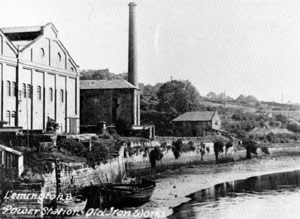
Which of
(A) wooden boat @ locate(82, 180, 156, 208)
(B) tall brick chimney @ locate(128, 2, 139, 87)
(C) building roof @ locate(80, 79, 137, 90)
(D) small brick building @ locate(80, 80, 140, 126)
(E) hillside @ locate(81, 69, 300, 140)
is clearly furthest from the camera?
(E) hillside @ locate(81, 69, 300, 140)

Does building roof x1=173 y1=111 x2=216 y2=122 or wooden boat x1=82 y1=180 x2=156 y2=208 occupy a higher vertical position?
building roof x1=173 y1=111 x2=216 y2=122

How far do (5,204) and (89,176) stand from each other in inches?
345

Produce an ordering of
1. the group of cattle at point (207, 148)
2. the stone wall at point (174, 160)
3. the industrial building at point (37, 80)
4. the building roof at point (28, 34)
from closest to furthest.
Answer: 1. the industrial building at point (37, 80)
2. the stone wall at point (174, 160)
3. the building roof at point (28, 34)
4. the group of cattle at point (207, 148)

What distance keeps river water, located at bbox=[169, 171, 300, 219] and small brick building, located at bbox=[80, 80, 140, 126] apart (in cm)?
2148

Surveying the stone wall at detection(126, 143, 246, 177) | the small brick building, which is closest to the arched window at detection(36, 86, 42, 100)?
the stone wall at detection(126, 143, 246, 177)

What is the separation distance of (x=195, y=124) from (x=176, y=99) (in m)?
12.7

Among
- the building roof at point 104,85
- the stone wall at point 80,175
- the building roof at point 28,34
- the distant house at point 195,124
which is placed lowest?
the stone wall at point 80,175

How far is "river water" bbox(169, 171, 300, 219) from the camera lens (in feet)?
83.7

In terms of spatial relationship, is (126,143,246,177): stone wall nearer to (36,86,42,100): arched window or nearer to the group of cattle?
the group of cattle

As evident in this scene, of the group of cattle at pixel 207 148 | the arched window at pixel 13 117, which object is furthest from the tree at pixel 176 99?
the arched window at pixel 13 117

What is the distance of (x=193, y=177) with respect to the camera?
1641 inches

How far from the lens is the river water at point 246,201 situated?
25.5m

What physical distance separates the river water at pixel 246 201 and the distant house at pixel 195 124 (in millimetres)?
31186

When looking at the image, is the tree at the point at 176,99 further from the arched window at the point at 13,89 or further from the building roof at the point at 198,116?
the arched window at the point at 13,89
